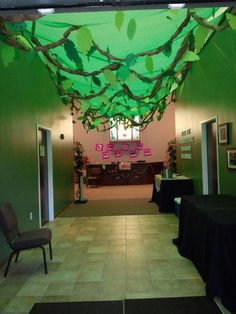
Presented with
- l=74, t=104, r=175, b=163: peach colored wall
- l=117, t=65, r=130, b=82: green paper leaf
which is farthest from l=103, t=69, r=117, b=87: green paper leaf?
l=74, t=104, r=175, b=163: peach colored wall

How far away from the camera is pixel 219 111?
4660 millimetres

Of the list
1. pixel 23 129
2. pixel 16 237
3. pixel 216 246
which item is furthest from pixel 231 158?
pixel 23 129

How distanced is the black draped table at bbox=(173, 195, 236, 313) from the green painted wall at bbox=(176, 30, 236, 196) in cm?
109

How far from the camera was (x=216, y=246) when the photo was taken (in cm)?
252

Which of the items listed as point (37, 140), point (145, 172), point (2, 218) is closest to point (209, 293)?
point (2, 218)

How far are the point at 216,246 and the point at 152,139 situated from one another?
12.1 m

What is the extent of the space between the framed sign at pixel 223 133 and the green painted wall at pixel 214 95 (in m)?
0.08

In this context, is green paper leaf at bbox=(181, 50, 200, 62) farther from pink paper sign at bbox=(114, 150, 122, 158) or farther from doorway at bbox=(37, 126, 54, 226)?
pink paper sign at bbox=(114, 150, 122, 158)

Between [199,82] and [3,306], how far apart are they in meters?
4.96

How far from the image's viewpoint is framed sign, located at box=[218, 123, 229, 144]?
4328 millimetres

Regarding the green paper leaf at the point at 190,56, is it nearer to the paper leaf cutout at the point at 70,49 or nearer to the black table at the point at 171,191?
the paper leaf cutout at the point at 70,49

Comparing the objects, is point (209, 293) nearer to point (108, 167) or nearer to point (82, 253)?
point (82, 253)

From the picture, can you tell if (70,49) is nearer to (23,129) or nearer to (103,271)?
(103,271)

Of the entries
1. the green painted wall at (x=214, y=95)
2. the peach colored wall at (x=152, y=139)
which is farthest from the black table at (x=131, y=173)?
the green painted wall at (x=214, y=95)
